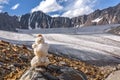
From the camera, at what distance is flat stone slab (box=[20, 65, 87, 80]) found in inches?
477

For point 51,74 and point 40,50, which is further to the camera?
point 40,50

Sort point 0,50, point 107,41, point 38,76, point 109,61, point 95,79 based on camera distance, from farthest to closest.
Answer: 1. point 107,41
2. point 109,61
3. point 0,50
4. point 95,79
5. point 38,76

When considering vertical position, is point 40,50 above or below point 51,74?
above

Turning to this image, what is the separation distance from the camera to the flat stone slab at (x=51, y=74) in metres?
12.1

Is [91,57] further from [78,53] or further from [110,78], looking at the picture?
[110,78]

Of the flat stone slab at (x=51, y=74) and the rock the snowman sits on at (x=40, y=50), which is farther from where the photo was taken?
the rock the snowman sits on at (x=40, y=50)

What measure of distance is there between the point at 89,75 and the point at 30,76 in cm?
1194

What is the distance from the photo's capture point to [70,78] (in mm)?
12711

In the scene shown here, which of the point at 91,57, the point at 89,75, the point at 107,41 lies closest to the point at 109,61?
the point at 91,57

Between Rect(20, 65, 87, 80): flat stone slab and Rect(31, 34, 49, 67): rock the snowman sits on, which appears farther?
Rect(31, 34, 49, 67): rock the snowman sits on

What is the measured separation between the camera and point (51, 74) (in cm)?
1249

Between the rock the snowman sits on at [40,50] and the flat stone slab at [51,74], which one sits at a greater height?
the rock the snowman sits on at [40,50]

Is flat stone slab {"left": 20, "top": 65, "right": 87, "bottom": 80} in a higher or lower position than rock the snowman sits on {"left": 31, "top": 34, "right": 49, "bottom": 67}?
lower

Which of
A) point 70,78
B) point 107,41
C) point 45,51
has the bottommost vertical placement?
point 107,41
